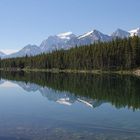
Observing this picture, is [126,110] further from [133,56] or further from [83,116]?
[133,56]

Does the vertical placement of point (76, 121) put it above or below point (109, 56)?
below

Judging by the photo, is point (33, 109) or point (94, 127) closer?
point (94, 127)

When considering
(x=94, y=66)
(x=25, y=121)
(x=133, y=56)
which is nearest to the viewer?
(x=25, y=121)

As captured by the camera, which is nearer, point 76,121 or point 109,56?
point 76,121

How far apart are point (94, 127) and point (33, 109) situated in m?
13.7

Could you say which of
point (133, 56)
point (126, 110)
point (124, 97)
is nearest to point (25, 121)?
point (126, 110)

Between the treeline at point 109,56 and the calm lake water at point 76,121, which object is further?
the treeline at point 109,56

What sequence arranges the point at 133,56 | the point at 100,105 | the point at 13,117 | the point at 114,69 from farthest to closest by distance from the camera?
the point at 114,69, the point at 133,56, the point at 100,105, the point at 13,117

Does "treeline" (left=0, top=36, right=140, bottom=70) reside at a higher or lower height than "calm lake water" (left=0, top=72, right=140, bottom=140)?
higher

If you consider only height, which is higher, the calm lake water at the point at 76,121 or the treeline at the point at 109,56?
the treeline at the point at 109,56

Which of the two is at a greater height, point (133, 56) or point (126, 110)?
point (133, 56)

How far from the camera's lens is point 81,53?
572 ft

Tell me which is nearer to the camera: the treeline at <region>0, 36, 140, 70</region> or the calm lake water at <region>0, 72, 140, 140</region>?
the calm lake water at <region>0, 72, 140, 140</region>

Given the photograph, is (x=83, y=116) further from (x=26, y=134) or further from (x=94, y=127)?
(x=26, y=134)
